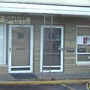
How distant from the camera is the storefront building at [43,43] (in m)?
13.8

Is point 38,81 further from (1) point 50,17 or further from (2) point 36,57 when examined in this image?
(1) point 50,17

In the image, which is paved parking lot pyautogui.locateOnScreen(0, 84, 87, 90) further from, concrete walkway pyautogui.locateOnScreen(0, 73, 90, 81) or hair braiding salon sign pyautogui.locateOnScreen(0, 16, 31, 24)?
hair braiding salon sign pyautogui.locateOnScreen(0, 16, 31, 24)

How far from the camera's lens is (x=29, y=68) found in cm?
1416

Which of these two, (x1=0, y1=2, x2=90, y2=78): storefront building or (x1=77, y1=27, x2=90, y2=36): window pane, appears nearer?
(x1=0, y1=2, x2=90, y2=78): storefront building

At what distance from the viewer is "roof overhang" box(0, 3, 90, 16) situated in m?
12.1

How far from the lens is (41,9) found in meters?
12.5

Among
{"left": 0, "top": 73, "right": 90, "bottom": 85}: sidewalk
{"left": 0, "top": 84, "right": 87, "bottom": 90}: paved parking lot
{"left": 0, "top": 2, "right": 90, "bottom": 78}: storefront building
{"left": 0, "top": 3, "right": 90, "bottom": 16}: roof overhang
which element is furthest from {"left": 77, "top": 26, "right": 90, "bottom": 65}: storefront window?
{"left": 0, "top": 84, "right": 87, "bottom": 90}: paved parking lot

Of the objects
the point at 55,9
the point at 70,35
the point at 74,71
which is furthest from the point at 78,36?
the point at 55,9

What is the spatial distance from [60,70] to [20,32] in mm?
2669

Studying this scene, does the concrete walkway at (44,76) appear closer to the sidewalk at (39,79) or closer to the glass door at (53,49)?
the sidewalk at (39,79)

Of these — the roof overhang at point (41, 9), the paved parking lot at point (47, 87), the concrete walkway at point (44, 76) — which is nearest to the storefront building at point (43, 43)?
the roof overhang at point (41, 9)

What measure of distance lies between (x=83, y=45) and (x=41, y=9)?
3.41 m

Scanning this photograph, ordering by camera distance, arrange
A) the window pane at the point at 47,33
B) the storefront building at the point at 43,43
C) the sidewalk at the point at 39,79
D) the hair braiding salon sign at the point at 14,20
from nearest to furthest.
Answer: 1. the sidewalk at the point at 39,79
2. the hair braiding salon sign at the point at 14,20
3. the storefront building at the point at 43,43
4. the window pane at the point at 47,33

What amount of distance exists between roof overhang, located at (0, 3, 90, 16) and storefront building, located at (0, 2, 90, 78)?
22 cm
